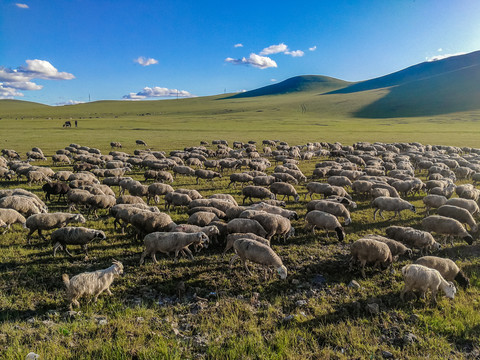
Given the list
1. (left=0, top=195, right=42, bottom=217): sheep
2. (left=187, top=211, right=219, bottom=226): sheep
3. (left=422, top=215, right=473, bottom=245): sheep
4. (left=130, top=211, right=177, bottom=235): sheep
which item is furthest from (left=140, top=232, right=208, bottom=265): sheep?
(left=422, top=215, right=473, bottom=245): sheep

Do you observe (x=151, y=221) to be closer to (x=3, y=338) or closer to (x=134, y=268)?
(x=134, y=268)

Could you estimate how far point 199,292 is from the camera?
7.04 metres

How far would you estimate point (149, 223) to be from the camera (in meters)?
9.90

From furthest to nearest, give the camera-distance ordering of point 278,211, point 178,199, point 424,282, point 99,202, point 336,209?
point 178,199 < point 99,202 < point 278,211 < point 336,209 < point 424,282

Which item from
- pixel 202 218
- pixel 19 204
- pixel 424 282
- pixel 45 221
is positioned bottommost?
pixel 424 282

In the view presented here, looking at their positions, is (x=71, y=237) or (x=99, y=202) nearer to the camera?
(x=71, y=237)

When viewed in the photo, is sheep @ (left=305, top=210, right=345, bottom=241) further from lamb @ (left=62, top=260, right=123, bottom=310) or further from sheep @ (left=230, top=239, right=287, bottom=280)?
lamb @ (left=62, top=260, right=123, bottom=310)

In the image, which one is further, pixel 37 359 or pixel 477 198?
pixel 477 198

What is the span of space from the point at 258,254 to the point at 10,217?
961 cm

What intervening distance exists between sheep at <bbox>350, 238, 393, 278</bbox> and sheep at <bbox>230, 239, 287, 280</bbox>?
235cm

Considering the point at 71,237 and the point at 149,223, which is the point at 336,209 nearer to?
the point at 149,223

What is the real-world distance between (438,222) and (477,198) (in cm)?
662

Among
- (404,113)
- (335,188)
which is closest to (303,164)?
(335,188)

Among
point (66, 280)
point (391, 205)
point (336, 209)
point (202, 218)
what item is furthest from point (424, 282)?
point (66, 280)
